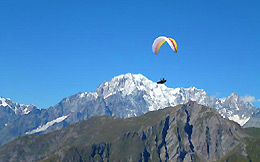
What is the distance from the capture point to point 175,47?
197875 millimetres

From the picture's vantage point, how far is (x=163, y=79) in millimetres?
199250

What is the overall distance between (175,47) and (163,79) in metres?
Result: 14.4
